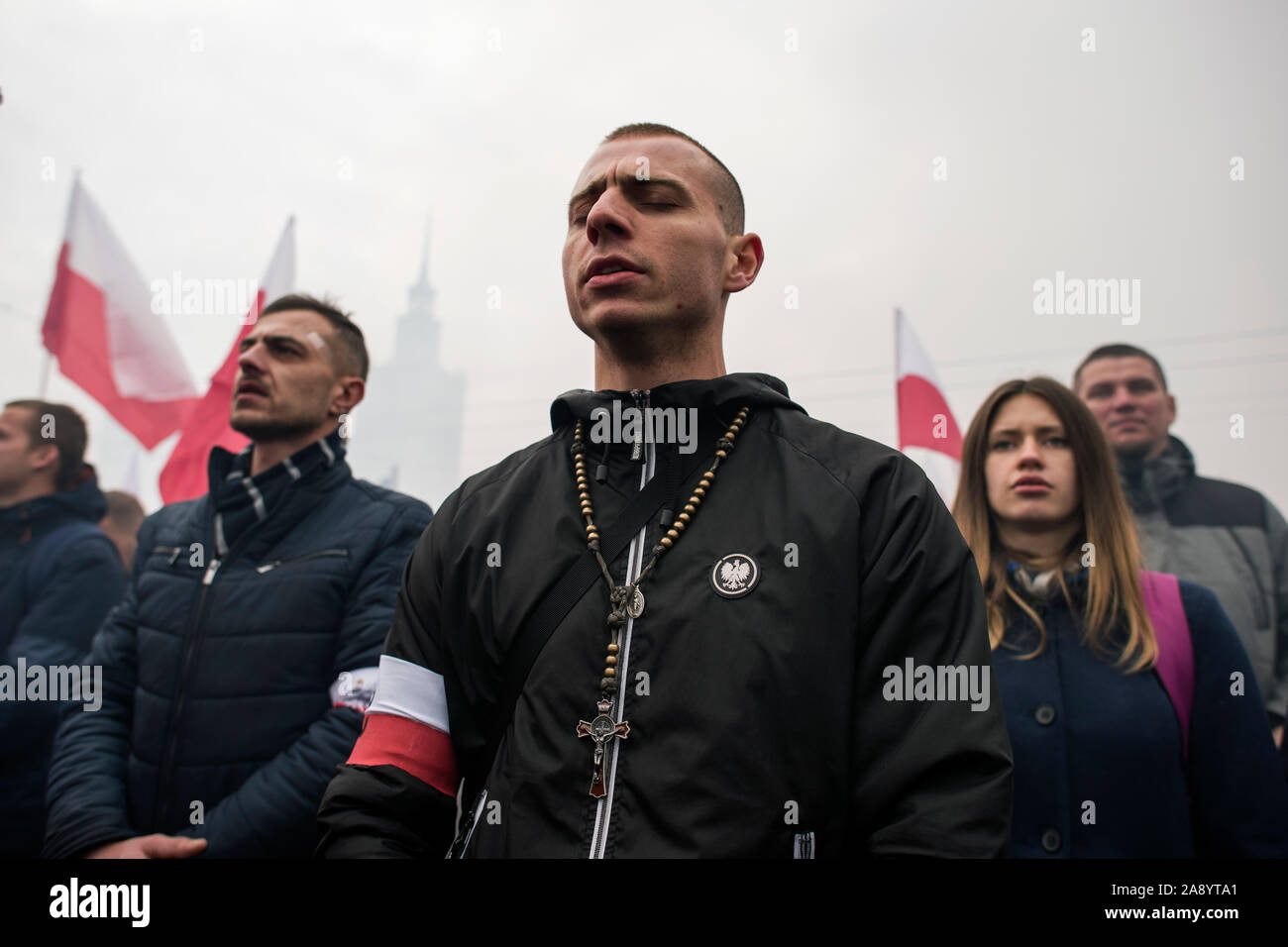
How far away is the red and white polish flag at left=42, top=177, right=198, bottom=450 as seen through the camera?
18.5 feet

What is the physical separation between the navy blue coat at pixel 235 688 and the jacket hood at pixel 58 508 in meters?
1.09

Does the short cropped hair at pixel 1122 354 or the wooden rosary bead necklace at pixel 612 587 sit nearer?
the wooden rosary bead necklace at pixel 612 587

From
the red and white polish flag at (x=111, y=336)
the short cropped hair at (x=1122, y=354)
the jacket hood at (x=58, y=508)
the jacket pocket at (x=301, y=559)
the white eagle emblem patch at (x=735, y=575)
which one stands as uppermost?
the red and white polish flag at (x=111, y=336)

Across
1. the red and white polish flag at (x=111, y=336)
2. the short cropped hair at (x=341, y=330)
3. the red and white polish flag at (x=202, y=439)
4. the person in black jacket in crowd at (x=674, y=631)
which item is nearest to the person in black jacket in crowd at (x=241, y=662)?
the short cropped hair at (x=341, y=330)

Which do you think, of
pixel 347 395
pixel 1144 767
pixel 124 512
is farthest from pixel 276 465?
pixel 124 512

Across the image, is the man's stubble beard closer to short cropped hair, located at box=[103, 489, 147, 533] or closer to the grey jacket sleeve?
short cropped hair, located at box=[103, 489, 147, 533]

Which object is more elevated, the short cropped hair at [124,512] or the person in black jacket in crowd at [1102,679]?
the short cropped hair at [124,512]

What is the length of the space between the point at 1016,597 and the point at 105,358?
5545 millimetres

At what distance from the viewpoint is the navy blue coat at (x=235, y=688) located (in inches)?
115

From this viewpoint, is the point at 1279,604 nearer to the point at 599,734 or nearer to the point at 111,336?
the point at 599,734

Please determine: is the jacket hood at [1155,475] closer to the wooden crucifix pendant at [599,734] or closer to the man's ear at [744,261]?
the man's ear at [744,261]

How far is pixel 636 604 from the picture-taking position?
1.81 metres
